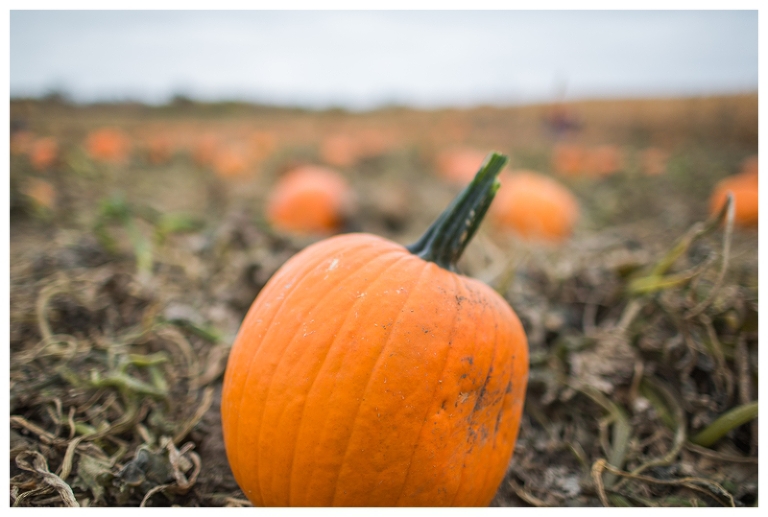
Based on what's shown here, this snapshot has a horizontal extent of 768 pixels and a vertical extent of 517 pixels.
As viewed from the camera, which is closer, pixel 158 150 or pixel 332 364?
pixel 332 364

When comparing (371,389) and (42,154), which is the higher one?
(42,154)

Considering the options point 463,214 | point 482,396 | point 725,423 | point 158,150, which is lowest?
point 725,423

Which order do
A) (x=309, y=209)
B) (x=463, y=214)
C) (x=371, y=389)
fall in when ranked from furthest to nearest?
(x=309, y=209) < (x=463, y=214) < (x=371, y=389)

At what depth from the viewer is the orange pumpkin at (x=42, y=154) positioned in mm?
3803

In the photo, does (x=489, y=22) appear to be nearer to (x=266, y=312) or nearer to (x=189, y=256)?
(x=266, y=312)

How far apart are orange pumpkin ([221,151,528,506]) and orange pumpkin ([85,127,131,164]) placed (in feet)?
16.3

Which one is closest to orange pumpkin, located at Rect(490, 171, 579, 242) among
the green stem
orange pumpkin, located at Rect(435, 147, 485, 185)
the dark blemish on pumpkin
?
orange pumpkin, located at Rect(435, 147, 485, 185)

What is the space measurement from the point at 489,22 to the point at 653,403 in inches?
56.0

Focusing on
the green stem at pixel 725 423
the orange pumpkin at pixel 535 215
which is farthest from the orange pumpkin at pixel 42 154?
the green stem at pixel 725 423

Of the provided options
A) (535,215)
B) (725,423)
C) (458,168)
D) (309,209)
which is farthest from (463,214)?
(458,168)

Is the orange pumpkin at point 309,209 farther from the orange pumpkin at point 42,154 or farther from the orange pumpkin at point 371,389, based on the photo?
the orange pumpkin at point 371,389

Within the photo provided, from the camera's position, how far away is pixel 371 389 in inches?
36.9

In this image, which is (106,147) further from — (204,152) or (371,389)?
(371,389)

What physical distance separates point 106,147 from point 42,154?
4.86ft
